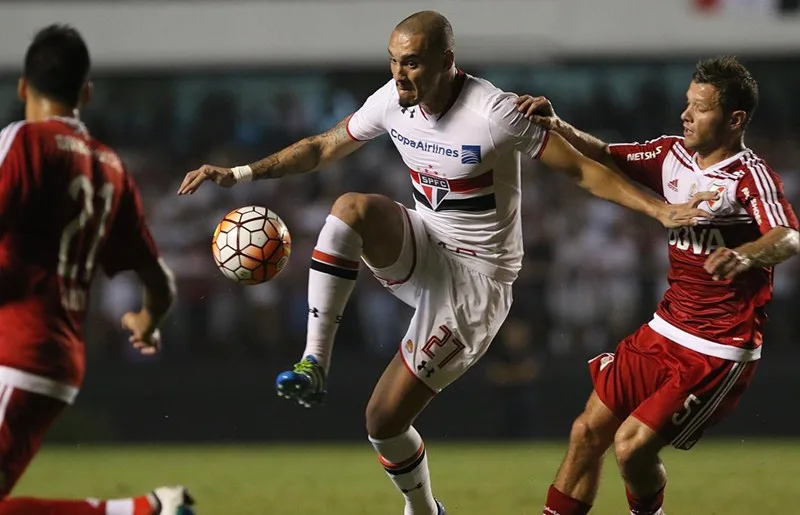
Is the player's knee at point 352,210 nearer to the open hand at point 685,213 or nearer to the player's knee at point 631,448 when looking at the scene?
the open hand at point 685,213

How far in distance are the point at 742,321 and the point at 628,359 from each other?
1.81 feet

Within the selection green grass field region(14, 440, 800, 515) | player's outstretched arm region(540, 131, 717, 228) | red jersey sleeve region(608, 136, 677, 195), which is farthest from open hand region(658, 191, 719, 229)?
green grass field region(14, 440, 800, 515)

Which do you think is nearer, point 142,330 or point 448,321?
point 142,330

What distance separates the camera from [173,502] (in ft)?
14.6

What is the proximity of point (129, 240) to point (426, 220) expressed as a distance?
201 centimetres

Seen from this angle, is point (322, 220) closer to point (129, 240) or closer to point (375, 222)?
point (375, 222)

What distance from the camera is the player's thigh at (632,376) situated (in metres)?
5.87

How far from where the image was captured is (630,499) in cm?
595

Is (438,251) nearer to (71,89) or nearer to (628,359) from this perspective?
(628,359)

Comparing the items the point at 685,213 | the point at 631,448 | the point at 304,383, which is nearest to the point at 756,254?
the point at 685,213

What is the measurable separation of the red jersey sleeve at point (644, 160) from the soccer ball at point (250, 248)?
1.73 meters

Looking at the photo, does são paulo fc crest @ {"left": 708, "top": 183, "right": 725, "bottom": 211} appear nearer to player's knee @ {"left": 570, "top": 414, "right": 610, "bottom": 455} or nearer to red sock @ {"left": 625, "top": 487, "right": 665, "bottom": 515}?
player's knee @ {"left": 570, "top": 414, "right": 610, "bottom": 455}

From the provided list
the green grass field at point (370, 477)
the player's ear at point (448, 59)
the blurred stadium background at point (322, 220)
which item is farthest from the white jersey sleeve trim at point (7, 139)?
the blurred stadium background at point (322, 220)

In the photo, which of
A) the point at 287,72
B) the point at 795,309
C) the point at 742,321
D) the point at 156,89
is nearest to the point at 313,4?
the point at 287,72
